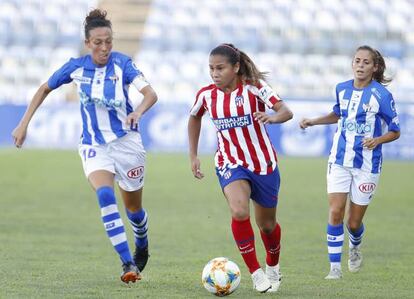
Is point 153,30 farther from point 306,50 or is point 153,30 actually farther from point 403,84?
point 403,84

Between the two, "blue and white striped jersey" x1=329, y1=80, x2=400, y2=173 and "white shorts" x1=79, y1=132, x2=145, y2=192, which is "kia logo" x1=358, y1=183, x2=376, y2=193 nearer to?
"blue and white striped jersey" x1=329, y1=80, x2=400, y2=173

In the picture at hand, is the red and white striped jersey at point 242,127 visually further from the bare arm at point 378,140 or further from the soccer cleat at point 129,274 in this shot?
the bare arm at point 378,140

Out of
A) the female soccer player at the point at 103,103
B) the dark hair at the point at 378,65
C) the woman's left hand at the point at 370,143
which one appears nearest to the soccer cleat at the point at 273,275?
the female soccer player at the point at 103,103

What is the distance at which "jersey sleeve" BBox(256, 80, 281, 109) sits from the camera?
26.1 ft

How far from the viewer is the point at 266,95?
26.3 ft

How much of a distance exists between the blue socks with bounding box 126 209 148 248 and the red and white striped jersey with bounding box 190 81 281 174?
1120 millimetres

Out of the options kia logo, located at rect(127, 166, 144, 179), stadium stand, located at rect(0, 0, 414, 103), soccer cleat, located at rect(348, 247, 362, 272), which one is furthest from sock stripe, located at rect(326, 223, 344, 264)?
stadium stand, located at rect(0, 0, 414, 103)

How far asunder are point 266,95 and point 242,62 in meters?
0.35

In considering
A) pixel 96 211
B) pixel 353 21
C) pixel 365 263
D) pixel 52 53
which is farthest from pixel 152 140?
pixel 365 263

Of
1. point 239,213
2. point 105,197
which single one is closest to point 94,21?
point 105,197

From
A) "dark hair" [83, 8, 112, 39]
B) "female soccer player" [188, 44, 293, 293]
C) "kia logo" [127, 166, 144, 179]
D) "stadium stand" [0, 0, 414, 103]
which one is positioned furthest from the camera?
"stadium stand" [0, 0, 414, 103]

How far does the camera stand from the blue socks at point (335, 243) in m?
9.29

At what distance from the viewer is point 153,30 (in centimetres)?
3631

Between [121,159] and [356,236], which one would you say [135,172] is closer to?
[121,159]
